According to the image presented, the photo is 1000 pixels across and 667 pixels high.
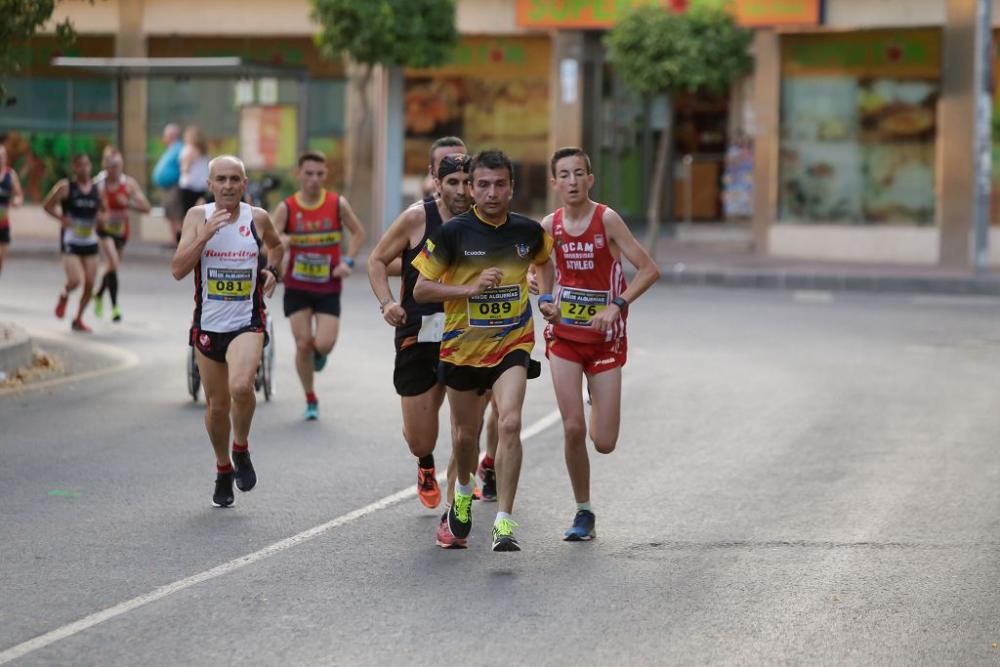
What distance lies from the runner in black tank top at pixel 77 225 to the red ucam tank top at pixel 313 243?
629 cm

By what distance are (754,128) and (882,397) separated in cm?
1779

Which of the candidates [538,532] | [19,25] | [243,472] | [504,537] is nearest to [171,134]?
[19,25]

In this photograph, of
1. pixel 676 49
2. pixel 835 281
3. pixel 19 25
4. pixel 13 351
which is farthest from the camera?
pixel 676 49

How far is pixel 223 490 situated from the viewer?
31.9 ft

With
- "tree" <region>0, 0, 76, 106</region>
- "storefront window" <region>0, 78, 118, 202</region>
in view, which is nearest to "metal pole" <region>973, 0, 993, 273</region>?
"storefront window" <region>0, 78, 118, 202</region>

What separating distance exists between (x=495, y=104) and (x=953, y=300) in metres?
11.1

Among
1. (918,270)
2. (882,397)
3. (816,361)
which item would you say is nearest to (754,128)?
(918,270)

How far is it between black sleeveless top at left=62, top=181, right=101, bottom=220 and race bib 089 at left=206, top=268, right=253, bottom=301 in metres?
9.99

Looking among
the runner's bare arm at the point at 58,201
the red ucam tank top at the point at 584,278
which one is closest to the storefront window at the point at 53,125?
the runner's bare arm at the point at 58,201

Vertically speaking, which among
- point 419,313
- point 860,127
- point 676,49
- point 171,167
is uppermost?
point 676,49

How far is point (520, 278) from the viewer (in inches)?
334

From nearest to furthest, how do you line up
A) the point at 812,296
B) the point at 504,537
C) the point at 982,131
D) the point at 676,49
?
the point at 504,537 < the point at 812,296 < the point at 982,131 < the point at 676,49

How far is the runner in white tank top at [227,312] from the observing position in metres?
9.55

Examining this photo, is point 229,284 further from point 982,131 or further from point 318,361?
point 982,131
